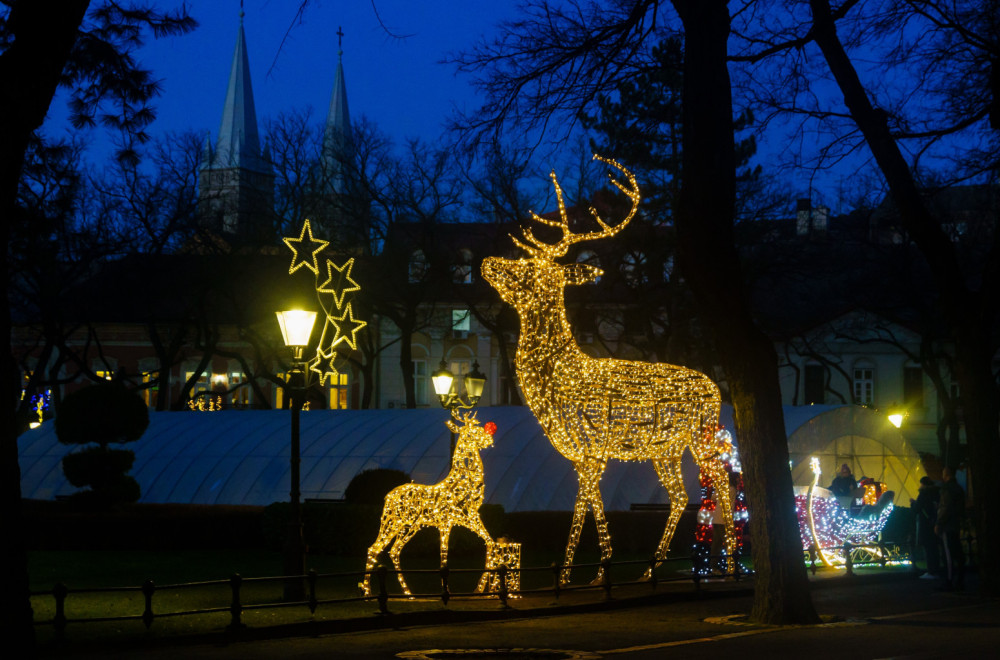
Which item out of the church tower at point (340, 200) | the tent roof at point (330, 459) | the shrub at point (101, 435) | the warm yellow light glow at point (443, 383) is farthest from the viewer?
the church tower at point (340, 200)

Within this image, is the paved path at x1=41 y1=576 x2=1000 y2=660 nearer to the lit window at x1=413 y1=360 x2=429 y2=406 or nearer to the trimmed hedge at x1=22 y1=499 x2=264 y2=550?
the trimmed hedge at x1=22 y1=499 x2=264 y2=550

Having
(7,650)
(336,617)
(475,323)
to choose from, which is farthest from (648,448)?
(475,323)

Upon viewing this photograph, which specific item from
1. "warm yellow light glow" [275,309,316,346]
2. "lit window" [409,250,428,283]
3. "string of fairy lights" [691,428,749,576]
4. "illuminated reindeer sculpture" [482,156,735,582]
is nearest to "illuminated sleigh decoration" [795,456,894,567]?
"string of fairy lights" [691,428,749,576]

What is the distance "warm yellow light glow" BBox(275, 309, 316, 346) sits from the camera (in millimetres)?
16094

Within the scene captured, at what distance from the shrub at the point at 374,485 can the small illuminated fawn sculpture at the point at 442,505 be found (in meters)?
Result: 9.01

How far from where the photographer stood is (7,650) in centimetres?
903

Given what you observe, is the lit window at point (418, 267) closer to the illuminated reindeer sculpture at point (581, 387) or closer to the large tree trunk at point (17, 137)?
the illuminated reindeer sculpture at point (581, 387)

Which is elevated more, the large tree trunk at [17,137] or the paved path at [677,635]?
the large tree trunk at [17,137]

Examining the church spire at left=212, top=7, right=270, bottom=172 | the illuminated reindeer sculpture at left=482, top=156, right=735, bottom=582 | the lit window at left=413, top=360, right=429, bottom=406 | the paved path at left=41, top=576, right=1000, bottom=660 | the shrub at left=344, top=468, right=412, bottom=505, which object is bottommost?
the paved path at left=41, top=576, right=1000, bottom=660

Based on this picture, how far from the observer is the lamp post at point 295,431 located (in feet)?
51.5

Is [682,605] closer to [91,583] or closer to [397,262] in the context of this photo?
[91,583]

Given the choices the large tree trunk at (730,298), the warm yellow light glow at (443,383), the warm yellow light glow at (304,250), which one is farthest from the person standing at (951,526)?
the warm yellow light glow at (304,250)

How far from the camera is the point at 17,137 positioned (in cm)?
938

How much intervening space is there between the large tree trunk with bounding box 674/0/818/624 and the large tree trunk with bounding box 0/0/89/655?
733cm
